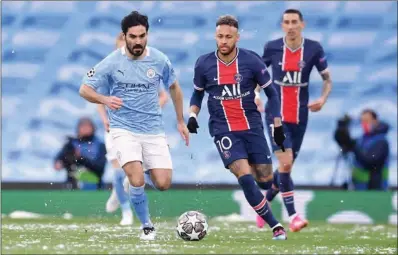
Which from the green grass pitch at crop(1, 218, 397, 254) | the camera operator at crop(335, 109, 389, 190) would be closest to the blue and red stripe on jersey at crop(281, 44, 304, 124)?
the green grass pitch at crop(1, 218, 397, 254)

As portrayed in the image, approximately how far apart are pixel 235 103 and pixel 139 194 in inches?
63.4

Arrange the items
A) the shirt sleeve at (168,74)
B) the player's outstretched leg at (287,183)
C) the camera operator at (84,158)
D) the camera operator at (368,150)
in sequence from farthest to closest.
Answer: the camera operator at (84,158)
the camera operator at (368,150)
the player's outstretched leg at (287,183)
the shirt sleeve at (168,74)

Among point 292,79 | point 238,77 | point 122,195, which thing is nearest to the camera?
point 238,77

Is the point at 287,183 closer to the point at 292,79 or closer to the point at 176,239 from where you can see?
the point at 292,79

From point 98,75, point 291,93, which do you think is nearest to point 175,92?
point 98,75

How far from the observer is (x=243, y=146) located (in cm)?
1441

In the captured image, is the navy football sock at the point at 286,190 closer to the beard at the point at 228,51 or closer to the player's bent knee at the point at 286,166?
the player's bent knee at the point at 286,166

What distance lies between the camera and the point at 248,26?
2131 cm

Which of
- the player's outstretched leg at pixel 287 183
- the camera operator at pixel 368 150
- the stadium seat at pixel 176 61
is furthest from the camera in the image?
the stadium seat at pixel 176 61

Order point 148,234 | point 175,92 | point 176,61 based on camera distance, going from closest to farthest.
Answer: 1. point 148,234
2. point 175,92
3. point 176,61

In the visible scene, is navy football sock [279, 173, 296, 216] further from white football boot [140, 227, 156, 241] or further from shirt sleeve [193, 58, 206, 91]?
white football boot [140, 227, 156, 241]

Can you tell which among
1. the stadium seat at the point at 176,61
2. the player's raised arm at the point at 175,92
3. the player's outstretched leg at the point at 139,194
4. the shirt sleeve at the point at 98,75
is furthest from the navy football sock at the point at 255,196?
the stadium seat at the point at 176,61

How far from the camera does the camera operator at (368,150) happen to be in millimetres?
20438

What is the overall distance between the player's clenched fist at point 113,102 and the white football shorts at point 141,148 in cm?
44
